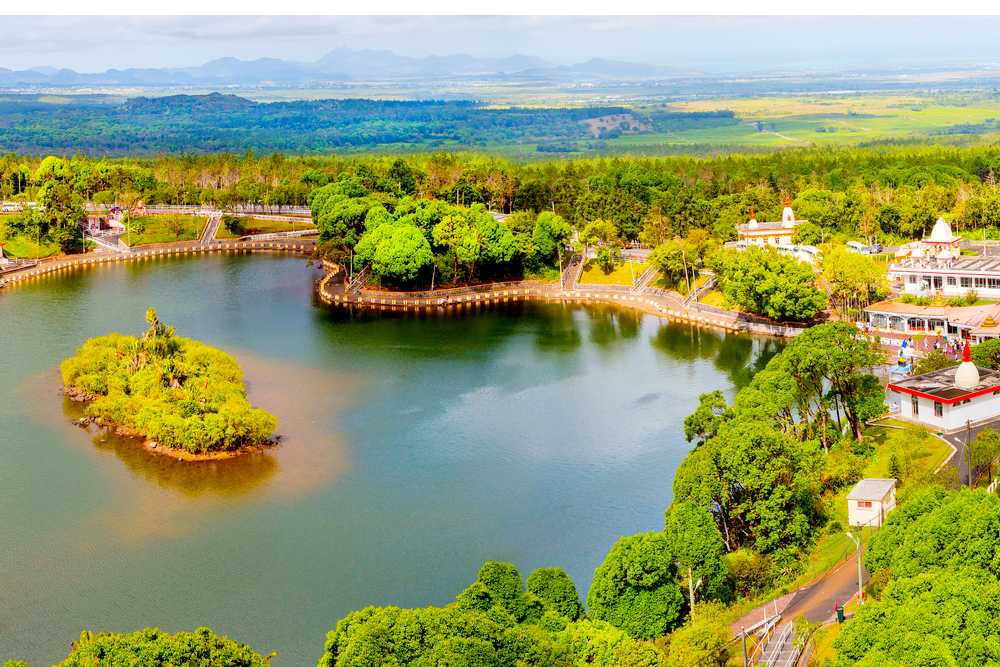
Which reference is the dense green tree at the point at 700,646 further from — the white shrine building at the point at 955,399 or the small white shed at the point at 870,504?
the white shrine building at the point at 955,399

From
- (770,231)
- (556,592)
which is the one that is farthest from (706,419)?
(770,231)

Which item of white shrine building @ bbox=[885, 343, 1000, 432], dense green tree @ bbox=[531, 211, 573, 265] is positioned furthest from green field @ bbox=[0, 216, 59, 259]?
white shrine building @ bbox=[885, 343, 1000, 432]

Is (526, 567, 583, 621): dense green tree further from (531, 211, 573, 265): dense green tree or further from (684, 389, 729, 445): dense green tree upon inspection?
(531, 211, 573, 265): dense green tree

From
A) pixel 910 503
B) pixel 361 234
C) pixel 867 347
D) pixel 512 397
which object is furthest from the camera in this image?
pixel 361 234

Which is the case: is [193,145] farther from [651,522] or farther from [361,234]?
[651,522]

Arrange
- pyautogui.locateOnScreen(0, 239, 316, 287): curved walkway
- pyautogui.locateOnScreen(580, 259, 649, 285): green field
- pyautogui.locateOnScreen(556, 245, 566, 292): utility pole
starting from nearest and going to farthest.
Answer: pyautogui.locateOnScreen(580, 259, 649, 285): green field → pyautogui.locateOnScreen(556, 245, 566, 292): utility pole → pyautogui.locateOnScreen(0, 239, 316, 287): curved walkway

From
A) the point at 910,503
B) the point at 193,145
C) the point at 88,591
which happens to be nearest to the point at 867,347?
the point at 910,503
